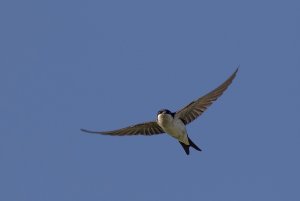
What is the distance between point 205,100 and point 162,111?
0.88 meters

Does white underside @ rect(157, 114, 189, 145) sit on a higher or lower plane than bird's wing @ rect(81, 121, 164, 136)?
lower

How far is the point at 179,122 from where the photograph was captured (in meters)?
45.1

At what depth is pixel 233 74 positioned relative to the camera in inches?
1743

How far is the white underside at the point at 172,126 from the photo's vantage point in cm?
4491

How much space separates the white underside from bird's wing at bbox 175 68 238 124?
293 mm

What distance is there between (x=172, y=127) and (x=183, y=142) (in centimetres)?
50

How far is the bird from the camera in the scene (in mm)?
44906

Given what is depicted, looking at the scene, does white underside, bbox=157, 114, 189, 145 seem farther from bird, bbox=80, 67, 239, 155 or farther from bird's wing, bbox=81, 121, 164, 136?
bird's wing, bbox=81, 121, 164, 136

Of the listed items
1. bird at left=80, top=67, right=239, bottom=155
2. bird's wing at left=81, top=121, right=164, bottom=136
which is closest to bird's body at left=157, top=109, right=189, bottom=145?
bird at left=80, top=67, right=239, bottom=155

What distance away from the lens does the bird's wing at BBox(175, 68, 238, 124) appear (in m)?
44.9

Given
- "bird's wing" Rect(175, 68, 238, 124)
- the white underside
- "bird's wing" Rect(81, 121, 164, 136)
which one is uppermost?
"bird's wing" Rect(81, 121, 164, 136)

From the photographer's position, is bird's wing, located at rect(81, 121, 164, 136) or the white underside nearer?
the white underside

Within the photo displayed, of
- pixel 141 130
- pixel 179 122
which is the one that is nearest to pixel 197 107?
pixel 179 122

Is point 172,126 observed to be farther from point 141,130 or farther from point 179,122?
point 141,130
